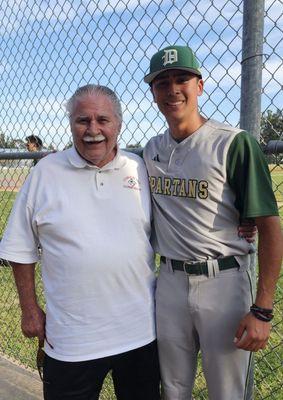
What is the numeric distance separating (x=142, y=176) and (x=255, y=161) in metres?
0.65

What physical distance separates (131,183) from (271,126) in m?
0.74

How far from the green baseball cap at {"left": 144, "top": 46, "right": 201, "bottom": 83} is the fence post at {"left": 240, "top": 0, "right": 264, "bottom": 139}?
0.74 feet

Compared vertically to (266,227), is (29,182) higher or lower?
higher

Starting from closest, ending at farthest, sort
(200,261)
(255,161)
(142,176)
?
(255,161) → (200,261) → (142,176)

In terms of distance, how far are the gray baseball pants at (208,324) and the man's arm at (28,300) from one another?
0.61 metres

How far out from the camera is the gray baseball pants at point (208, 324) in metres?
2.10

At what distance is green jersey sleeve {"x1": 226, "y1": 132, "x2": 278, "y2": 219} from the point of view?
1933 mm

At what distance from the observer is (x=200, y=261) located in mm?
2105

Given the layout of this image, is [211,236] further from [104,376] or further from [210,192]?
[104,376]

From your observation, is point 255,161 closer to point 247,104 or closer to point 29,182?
point 247,104

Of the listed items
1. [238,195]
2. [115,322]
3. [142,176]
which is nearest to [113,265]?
[115,322]

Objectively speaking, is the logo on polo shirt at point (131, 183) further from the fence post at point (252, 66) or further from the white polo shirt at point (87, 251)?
the fence post at point (252, 66)

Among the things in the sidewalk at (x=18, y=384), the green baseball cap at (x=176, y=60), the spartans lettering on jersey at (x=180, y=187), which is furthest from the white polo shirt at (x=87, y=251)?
the sidewalk at (x=18, y=384)

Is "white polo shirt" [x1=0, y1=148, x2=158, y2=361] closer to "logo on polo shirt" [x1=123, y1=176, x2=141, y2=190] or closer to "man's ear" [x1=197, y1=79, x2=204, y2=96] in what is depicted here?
"logo on polo shirt" [x1=123, y1=176, x2=141, y2=190]
